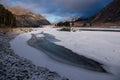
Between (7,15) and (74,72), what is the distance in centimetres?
9188

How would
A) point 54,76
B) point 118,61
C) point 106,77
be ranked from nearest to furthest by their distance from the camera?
point 54,76 → point 106,77 → point 118,61

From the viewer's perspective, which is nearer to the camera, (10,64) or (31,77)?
(31,77)

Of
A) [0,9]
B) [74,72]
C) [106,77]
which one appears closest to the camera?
[106,77]

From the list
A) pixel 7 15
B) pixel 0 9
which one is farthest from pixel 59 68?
pixel 7 15

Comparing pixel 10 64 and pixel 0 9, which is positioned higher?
pixel 0 9

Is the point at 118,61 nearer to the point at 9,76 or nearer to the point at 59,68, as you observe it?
the point at 59,68

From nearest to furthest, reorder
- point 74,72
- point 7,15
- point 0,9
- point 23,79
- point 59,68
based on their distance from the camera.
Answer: point 23,79 < point 74,72 < point 59,68 < point 0,9 < point 7,15

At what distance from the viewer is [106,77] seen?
12.5 m

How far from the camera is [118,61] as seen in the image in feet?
52.9

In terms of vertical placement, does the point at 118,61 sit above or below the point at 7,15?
below

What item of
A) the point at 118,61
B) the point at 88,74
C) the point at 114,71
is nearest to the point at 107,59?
the point at 118,61

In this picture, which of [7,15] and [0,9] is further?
[7,15]

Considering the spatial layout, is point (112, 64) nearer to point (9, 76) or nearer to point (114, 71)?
point (114, 71)

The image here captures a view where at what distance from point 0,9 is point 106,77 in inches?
3234
